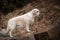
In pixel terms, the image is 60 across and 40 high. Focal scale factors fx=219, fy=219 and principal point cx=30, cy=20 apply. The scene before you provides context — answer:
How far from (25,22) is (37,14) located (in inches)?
10.7

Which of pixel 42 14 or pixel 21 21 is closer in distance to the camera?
pixel 21 21

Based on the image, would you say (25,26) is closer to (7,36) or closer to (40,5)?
(7,36)

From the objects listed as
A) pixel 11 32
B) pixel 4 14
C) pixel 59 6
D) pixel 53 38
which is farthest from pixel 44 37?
pixel 4 14

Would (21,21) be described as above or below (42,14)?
below

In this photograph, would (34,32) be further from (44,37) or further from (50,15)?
(50,15)

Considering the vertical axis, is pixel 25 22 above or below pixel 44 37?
above

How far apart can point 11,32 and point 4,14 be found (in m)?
1.60

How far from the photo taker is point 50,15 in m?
4.79

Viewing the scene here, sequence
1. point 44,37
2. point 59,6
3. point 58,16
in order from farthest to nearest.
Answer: point 59,6, point 58,16, point 44,37

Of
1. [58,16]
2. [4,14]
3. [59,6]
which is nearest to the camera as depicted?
[58,16]

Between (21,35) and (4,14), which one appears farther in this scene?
(4,14)

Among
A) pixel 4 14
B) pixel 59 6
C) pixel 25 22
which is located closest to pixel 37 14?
pixel 25 22

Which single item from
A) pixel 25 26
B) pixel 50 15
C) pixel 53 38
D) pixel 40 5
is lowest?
pixel 53 38

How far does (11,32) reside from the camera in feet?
13.6
